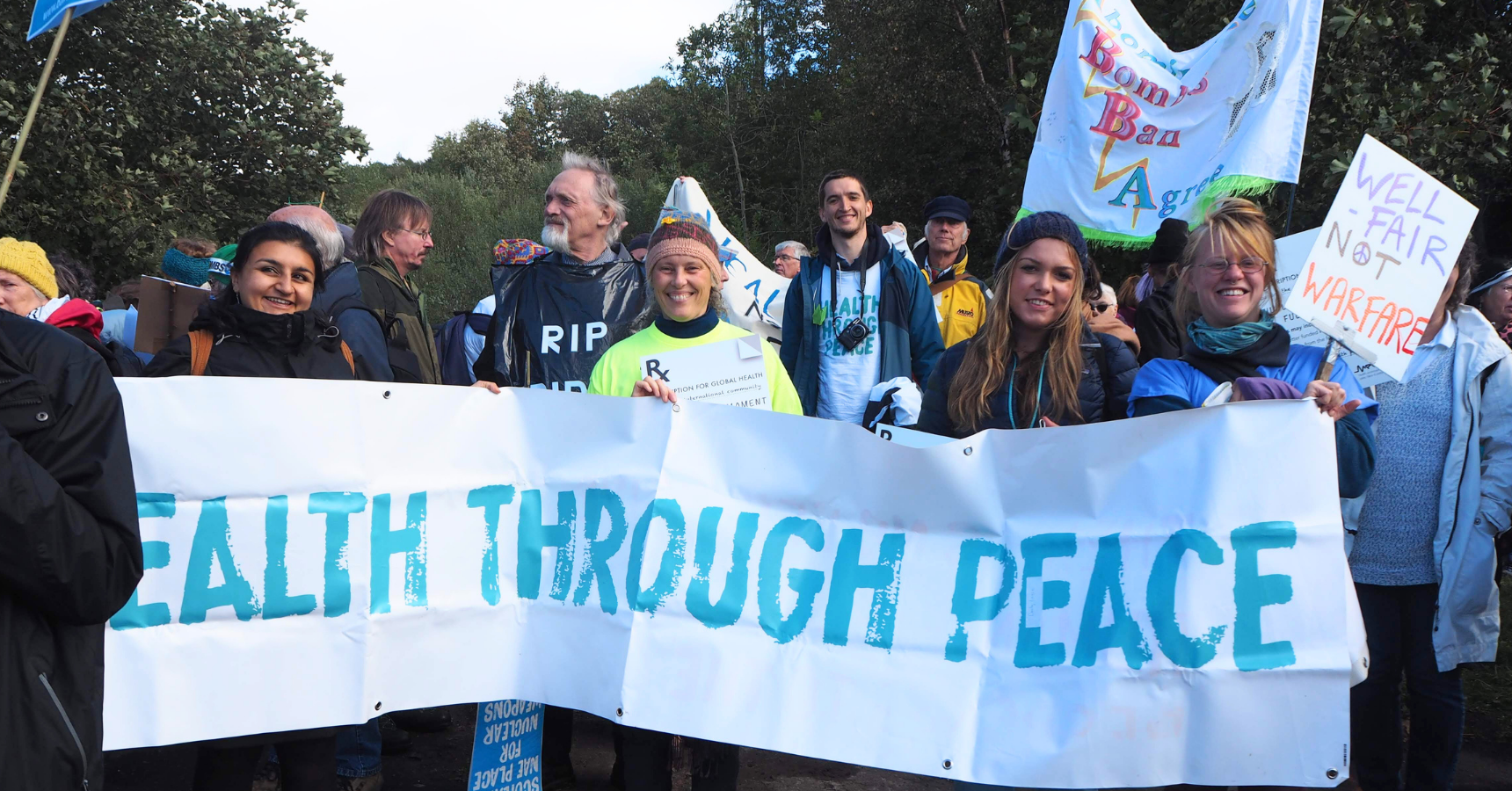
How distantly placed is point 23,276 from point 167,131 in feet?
38.8

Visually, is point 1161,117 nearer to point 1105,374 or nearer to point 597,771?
point 1105,374

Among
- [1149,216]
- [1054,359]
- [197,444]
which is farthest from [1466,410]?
[197,444]

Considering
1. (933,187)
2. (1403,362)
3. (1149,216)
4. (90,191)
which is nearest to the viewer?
(1403,362)

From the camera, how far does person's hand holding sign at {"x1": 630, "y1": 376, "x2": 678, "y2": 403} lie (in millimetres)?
3154

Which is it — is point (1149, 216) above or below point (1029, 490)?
above

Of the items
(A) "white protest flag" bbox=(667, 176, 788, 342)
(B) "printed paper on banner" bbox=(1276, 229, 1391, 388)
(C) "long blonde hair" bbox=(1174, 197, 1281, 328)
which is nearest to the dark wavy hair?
(C) "long blonde hair" bbox=(1174, 197, 1281, 328)

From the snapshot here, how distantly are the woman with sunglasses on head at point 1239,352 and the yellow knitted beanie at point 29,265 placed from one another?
3.46m

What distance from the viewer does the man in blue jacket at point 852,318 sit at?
4.52m

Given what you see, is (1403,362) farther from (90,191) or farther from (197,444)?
(90,191)

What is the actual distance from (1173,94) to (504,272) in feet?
10.5

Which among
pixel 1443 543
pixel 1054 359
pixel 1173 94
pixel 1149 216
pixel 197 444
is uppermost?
pixel 1173 94

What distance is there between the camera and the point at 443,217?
77.9 ft

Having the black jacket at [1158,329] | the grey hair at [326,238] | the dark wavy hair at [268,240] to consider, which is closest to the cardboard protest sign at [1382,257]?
the black jacket at [1158,329]

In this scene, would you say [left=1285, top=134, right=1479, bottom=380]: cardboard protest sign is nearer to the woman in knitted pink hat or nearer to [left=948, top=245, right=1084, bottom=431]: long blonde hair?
[left=948, top=245, right=1084, bottom=431]: long blonde hair
